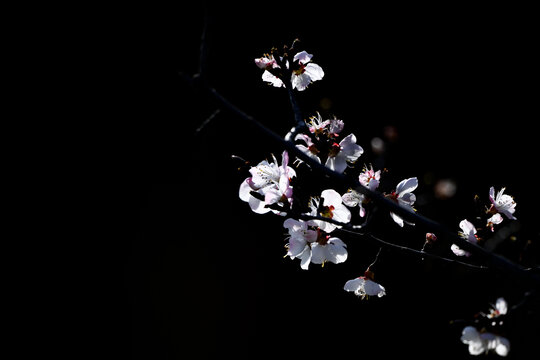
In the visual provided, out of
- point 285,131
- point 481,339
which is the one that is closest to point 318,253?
point 481,339

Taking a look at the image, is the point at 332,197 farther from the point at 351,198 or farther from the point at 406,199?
the point at 406,199

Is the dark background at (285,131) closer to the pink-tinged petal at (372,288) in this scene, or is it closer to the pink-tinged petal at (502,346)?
the pink-tinged petal at (372,288)

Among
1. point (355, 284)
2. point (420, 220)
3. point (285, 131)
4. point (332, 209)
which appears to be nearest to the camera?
point (420, 220)

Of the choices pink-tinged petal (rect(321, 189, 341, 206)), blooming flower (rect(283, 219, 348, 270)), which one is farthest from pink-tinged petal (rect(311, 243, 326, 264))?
pink-tinged petal (rect(321, 189, 341, 206))

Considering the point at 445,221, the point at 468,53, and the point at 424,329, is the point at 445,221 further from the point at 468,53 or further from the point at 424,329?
the point at 468,53

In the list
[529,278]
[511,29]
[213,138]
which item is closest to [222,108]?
[529,278]
